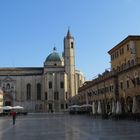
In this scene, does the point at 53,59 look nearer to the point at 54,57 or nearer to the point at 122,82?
the point at 54,57

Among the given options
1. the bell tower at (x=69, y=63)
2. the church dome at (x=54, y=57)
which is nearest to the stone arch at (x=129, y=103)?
the bell tower at (x=69, y=63)

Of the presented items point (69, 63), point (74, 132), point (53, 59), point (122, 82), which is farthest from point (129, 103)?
point (53, 59)

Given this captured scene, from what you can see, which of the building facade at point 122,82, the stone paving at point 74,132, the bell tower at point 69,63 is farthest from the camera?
the bell tower at point 69,63

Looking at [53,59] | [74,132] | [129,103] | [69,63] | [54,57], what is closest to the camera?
[74,132]

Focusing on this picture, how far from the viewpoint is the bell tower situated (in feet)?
486

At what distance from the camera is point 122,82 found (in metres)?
58.3

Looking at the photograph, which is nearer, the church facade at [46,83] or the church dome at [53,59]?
the church facade at [46,83]

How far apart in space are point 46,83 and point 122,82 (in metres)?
90.6

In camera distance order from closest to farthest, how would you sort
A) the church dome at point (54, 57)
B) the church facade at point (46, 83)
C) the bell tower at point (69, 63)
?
1. the church facade at point (46, 83)
2. the bell tower at point (69, 63)
3. the church dome at point (54, 57)

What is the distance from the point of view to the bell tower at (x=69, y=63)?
486 feet

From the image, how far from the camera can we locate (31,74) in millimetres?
155250

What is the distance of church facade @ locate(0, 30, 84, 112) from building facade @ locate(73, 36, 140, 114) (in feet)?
222

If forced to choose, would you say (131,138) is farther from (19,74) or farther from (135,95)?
(19,74)

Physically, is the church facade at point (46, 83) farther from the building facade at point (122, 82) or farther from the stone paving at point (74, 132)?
the stone paving at point (74, 132)
